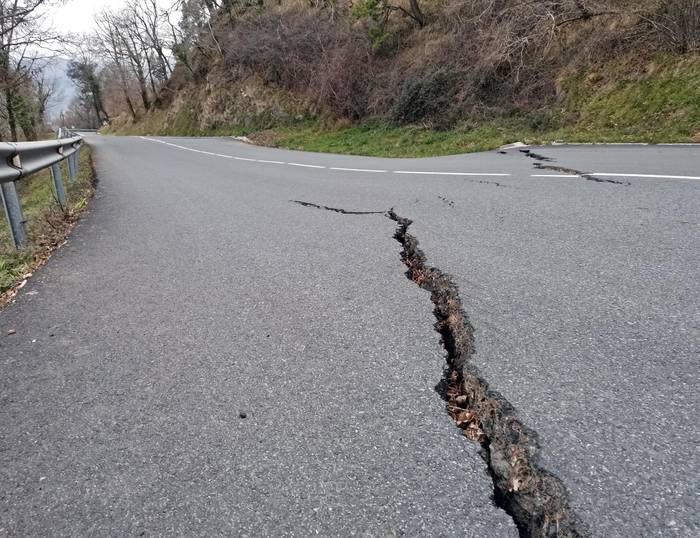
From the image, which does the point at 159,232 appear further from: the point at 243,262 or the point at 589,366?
the point at 589,366

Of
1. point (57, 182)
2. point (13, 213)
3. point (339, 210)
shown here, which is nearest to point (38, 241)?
point (13, 213)

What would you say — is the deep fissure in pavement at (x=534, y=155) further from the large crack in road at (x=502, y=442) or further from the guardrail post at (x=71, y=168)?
the guardrail post at (x=71, y=168)

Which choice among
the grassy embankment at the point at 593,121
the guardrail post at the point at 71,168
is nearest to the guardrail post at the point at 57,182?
the guardrail post at the point at 71,168

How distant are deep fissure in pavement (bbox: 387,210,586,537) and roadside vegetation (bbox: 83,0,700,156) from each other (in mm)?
10983

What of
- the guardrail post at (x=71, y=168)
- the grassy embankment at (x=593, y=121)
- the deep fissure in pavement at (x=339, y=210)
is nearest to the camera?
the deep fissure in pavement at (x=339, y=210)

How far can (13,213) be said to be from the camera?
4.61m

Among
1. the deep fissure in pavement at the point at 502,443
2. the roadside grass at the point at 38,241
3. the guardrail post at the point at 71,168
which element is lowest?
the deep fissure in pavement at the point at 502,443

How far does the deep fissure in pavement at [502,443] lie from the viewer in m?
1.50

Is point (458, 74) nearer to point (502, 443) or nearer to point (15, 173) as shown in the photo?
point (15, 173)

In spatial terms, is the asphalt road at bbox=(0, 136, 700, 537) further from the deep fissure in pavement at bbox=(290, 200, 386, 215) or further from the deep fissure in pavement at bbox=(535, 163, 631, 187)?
the deep fissure in pavement at bbox=(535, 163, 631, 187)

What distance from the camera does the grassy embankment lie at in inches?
456

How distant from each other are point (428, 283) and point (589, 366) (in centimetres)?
136

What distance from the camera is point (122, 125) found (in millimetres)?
52500

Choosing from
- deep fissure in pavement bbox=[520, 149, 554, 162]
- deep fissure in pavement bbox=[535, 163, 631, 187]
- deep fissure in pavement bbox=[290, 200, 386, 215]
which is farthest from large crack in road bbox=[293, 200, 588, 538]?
deep fissure in pavement bbox=[520, 149, 554, 162]
